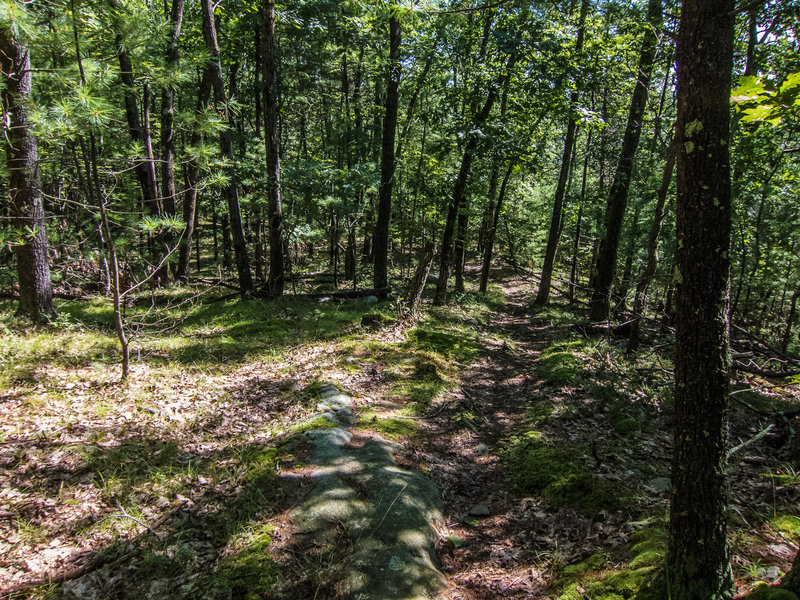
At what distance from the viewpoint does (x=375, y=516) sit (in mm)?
3756

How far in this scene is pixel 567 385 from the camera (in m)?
7.49

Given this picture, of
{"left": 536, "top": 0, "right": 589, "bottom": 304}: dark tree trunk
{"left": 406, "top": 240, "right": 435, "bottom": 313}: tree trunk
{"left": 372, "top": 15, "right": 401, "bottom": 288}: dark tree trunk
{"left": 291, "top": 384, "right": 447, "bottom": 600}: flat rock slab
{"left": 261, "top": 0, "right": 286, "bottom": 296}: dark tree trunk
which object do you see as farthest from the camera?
{"left": 536, "top": 0, "right": 589, "bottom": 304}: dark tree trunk

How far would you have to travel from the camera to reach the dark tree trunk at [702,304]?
6.89 ft

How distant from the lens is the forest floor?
3133mm

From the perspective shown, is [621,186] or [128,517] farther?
[621,186]

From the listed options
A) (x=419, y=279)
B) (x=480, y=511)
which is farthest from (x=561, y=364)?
(x=480, y=511)

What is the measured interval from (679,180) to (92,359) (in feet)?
26.4

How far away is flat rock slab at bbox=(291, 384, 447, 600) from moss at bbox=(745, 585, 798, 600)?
202cm

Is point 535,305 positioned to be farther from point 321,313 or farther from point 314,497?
point 314,497

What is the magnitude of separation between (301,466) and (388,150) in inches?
390

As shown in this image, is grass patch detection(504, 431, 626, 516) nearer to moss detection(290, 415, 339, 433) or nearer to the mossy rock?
the mossy rock

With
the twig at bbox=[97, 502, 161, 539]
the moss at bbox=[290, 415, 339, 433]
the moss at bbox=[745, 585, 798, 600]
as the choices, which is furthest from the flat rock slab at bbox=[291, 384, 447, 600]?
the moss at bbox=[745, 585, 798, 600]

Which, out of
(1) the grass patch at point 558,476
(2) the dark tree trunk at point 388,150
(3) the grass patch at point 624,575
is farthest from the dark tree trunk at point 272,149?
(3) the grass patch at point 624,575

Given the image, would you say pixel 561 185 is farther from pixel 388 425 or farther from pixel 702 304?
pixel 702 304
